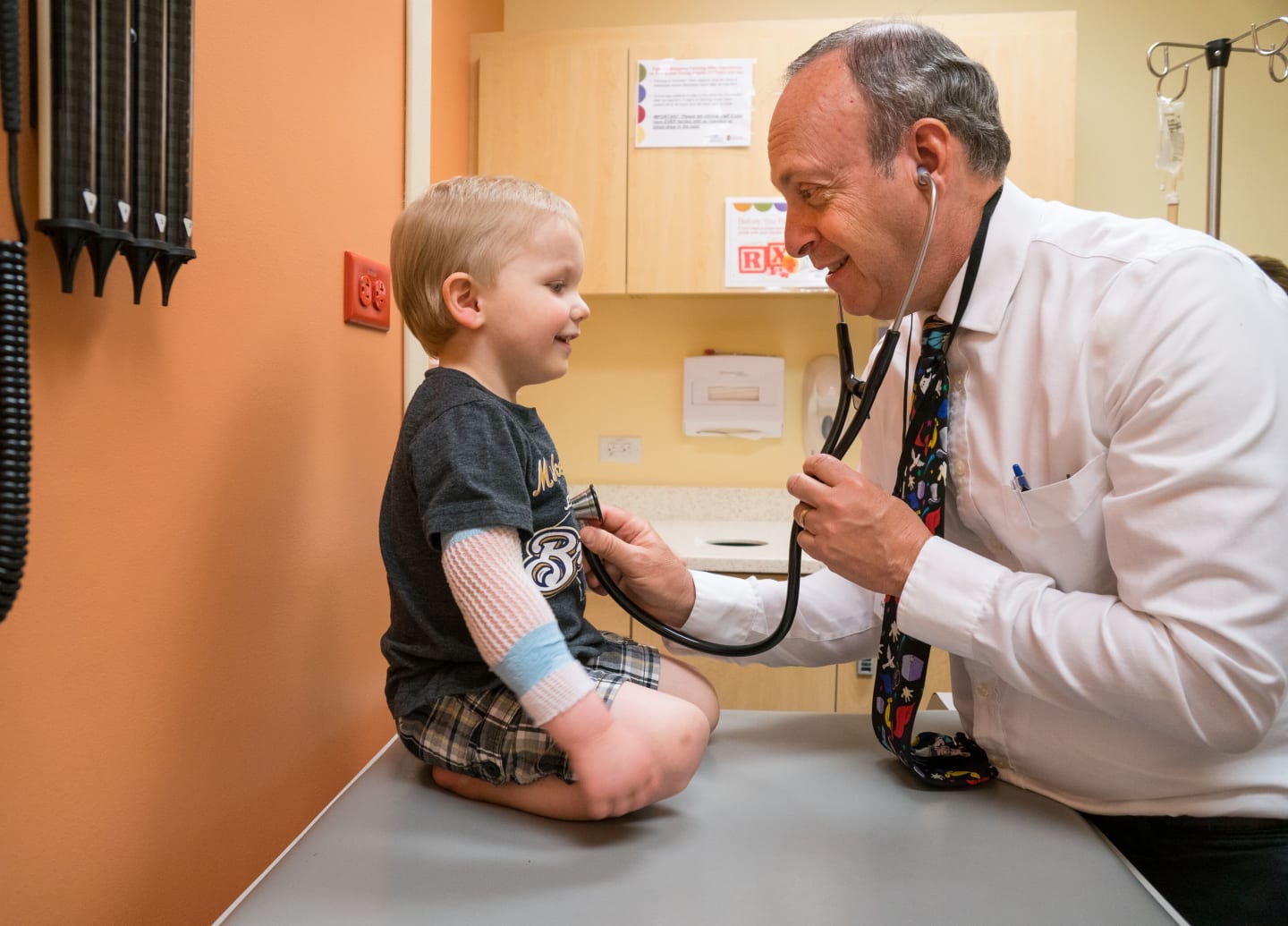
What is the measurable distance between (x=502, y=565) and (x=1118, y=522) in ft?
1.99

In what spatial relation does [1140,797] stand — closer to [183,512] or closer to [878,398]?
[878,398]

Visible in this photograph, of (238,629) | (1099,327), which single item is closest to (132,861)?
(238,629)

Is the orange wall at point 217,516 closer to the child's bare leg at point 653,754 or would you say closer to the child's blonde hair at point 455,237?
the child's blonde hair at point 455,237

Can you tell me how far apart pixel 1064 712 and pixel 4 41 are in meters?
1.13

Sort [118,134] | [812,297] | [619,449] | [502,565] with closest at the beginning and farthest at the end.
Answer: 1. [118,134]
2. [502,565]
3. [812,297]
4. [619,449]

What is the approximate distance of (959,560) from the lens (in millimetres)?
944

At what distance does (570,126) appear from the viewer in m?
2.51

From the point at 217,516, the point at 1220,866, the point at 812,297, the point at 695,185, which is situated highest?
the point at 695,185

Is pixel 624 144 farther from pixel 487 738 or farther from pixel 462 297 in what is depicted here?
pixel 487 738

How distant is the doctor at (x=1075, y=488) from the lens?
2.77ft

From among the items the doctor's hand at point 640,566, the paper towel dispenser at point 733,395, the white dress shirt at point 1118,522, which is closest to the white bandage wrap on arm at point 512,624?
the doctor's hand at point 640,566

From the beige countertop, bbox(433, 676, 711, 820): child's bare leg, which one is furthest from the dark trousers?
the beige countertop

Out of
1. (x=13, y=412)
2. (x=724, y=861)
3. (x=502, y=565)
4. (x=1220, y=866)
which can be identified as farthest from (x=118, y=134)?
(x=1220, y=866)

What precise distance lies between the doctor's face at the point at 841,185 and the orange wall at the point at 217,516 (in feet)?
2.11
